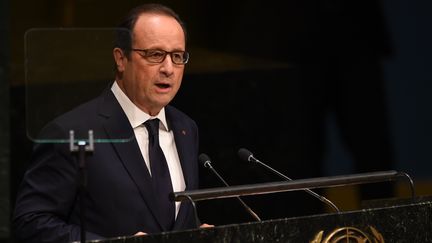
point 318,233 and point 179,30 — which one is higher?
point 179,30

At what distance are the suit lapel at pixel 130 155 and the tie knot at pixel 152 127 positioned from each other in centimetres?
11

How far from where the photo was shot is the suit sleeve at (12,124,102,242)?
3055mm

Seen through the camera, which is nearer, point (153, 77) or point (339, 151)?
point (153, 77)

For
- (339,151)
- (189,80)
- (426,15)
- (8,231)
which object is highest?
(426,15)

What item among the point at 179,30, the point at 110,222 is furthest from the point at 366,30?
the point at 110,222

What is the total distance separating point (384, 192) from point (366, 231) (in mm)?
2283

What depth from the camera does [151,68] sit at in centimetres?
342

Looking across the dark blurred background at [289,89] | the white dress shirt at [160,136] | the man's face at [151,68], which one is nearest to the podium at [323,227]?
the white dress shirt at [160,136]

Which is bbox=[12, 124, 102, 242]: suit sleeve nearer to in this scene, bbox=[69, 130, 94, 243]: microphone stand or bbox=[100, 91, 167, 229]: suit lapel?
bbox=[100, 91, 167, 229]: suit lapel

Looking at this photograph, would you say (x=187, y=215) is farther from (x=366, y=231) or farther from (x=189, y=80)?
(x=189, y=80)

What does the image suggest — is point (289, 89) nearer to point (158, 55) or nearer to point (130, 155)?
point (158, 55)

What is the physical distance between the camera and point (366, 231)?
2895 mm

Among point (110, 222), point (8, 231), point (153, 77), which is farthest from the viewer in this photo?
point (8, 231)

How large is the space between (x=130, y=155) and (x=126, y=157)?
→ 0.02 metres
